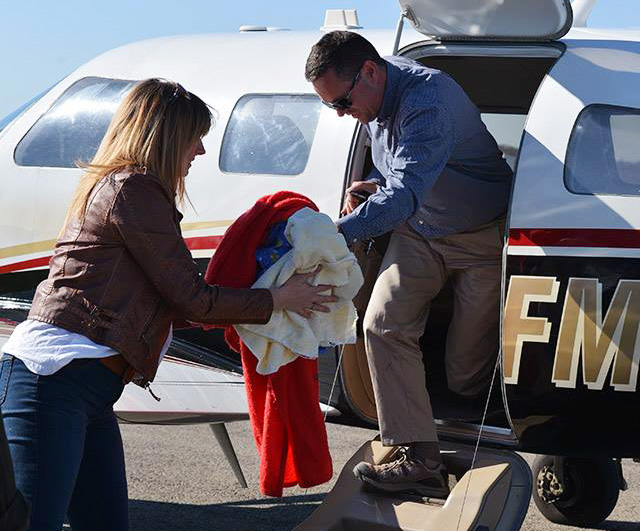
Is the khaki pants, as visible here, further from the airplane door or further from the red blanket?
the red blanket

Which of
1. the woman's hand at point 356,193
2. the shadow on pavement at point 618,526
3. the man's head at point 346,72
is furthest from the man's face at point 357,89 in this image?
the shadow on pavement at point 618,526

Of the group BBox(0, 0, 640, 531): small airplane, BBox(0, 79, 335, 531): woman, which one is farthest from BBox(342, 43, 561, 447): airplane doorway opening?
BBox(0, 79, 335, 531): woman

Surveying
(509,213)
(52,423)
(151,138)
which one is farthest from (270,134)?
(52,423)

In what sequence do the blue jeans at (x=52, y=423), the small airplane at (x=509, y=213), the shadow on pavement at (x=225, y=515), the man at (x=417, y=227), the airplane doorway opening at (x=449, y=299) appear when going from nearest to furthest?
the blue jeans at (x=52, y=423), the man at (x=417, y=227), the small airplane at (x=509, y=213), the airplane doorway opening at (x=449, y=299), the shadow on pavement at (x=225, y=515)

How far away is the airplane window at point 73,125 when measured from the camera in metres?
6.30

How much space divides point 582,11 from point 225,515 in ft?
11.6

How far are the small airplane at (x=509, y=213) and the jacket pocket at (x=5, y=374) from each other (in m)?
1.94

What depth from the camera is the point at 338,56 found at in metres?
4.64

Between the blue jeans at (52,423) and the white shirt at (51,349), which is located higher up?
the white shirt at (51,349)

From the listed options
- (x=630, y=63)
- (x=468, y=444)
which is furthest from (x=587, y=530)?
(x=630, y=63)

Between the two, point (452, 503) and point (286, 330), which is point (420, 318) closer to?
point (452, 503)

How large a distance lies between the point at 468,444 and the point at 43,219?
2.66 meters

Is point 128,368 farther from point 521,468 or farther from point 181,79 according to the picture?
point 181,79

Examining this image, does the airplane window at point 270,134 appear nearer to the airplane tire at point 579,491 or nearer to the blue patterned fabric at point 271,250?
the blue patterned fabric at point 271,250
